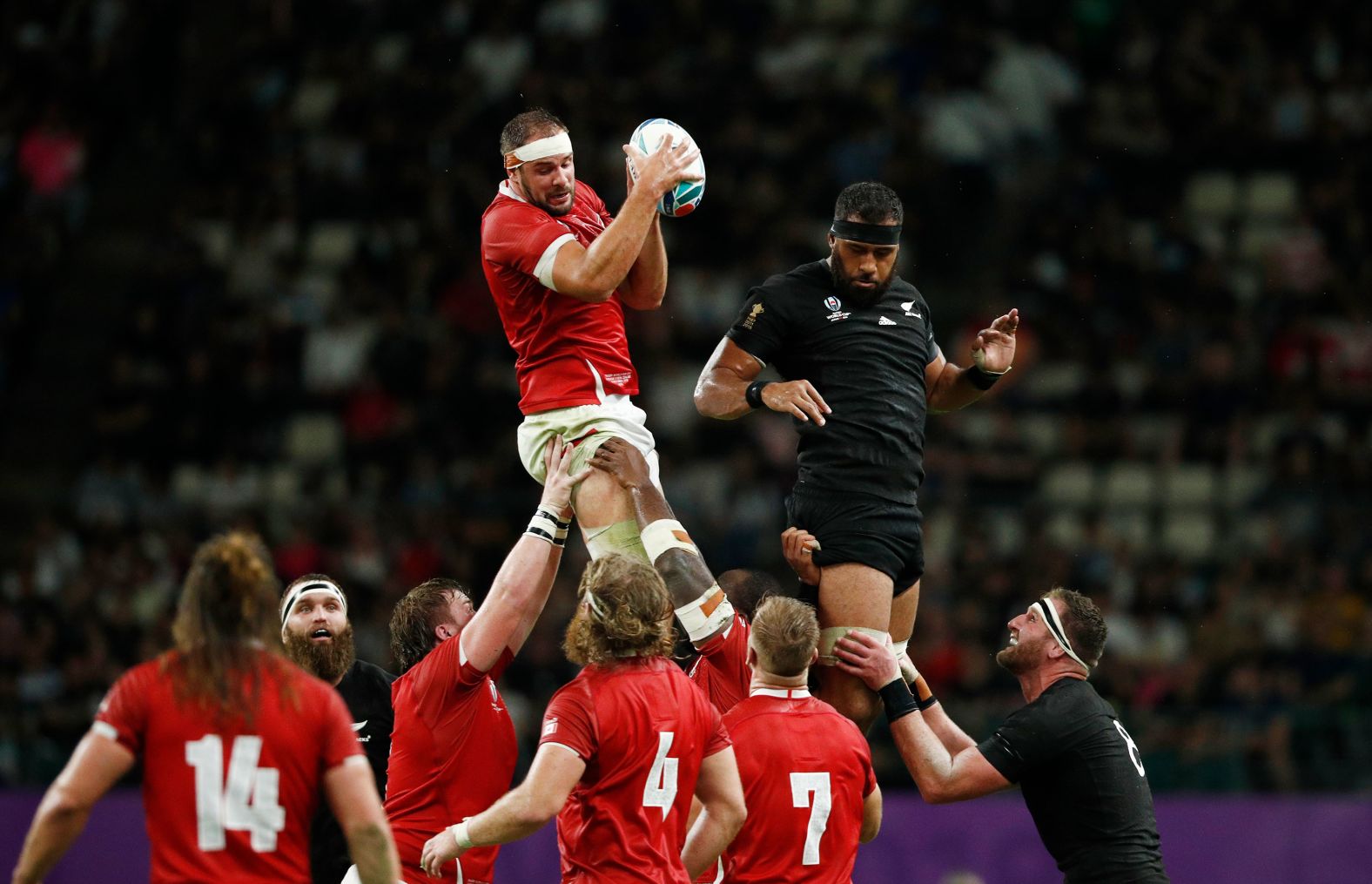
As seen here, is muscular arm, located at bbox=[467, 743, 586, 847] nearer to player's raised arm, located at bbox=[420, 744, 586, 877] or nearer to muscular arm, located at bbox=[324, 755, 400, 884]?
player's raised arm, located at bbox=[420, 744, 586, 877]

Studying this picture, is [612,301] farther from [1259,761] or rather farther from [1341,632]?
[1341,632]

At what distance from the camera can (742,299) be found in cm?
1791

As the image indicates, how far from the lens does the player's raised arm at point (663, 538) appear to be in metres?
7.82

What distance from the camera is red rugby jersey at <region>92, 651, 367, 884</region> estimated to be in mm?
5809

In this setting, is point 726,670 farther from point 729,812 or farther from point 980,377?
point 980,377

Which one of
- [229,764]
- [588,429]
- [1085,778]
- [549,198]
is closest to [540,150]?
[549,198]

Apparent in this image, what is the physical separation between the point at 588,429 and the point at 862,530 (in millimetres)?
1295

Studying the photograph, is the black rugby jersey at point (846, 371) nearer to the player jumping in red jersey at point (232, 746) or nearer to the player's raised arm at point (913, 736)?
the player's raised arm at point (913, 736)

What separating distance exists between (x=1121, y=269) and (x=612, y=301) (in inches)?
437

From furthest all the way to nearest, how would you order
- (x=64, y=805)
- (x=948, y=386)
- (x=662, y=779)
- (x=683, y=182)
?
(x=948, y=386) < (x=683, y=182) < (x=662, y=779) < (x=64, y=805)

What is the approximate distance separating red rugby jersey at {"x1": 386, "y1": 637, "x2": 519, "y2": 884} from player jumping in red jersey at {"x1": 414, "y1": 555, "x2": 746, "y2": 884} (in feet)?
3.49

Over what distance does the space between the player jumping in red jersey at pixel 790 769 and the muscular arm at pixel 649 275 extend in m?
1.46

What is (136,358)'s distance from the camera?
18.5 metres

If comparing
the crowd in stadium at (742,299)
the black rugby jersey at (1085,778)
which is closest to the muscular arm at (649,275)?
the black rugby jersey at (1085,778)
